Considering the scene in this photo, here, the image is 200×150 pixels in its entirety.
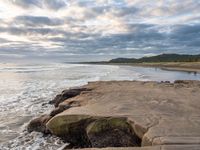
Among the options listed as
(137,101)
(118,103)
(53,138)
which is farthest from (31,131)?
(137,101)

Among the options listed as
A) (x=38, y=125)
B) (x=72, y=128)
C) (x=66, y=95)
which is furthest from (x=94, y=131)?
(x=66, y=95)

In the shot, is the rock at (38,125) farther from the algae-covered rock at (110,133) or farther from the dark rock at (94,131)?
the algae-covered rock at (110,133)

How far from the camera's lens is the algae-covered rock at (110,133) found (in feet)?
25.3

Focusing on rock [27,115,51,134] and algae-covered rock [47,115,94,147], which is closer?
algae-covered rock [47,115,94,147]

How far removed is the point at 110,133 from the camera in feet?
25.7

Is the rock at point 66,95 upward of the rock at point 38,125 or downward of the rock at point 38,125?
upward

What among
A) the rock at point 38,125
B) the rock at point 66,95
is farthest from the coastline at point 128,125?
the rock at point 66,95

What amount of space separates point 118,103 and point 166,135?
4290mm

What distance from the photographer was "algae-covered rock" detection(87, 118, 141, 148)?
7.71m

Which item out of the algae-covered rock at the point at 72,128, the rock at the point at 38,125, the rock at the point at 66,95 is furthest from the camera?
the rock at the point at 66,95

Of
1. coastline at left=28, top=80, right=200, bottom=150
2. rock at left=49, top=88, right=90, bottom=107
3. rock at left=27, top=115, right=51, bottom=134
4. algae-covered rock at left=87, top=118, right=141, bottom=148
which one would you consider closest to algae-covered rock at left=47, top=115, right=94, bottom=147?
coastline at left=28, top=80, right=200, bottom=150

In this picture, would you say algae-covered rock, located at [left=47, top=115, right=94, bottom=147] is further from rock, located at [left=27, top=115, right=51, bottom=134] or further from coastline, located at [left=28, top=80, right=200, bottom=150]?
rock, located at [left=27, top=115, right=51, bottom=134]

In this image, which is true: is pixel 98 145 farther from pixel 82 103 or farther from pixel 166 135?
pixel 82 103

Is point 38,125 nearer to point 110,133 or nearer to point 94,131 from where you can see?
point 94,131
